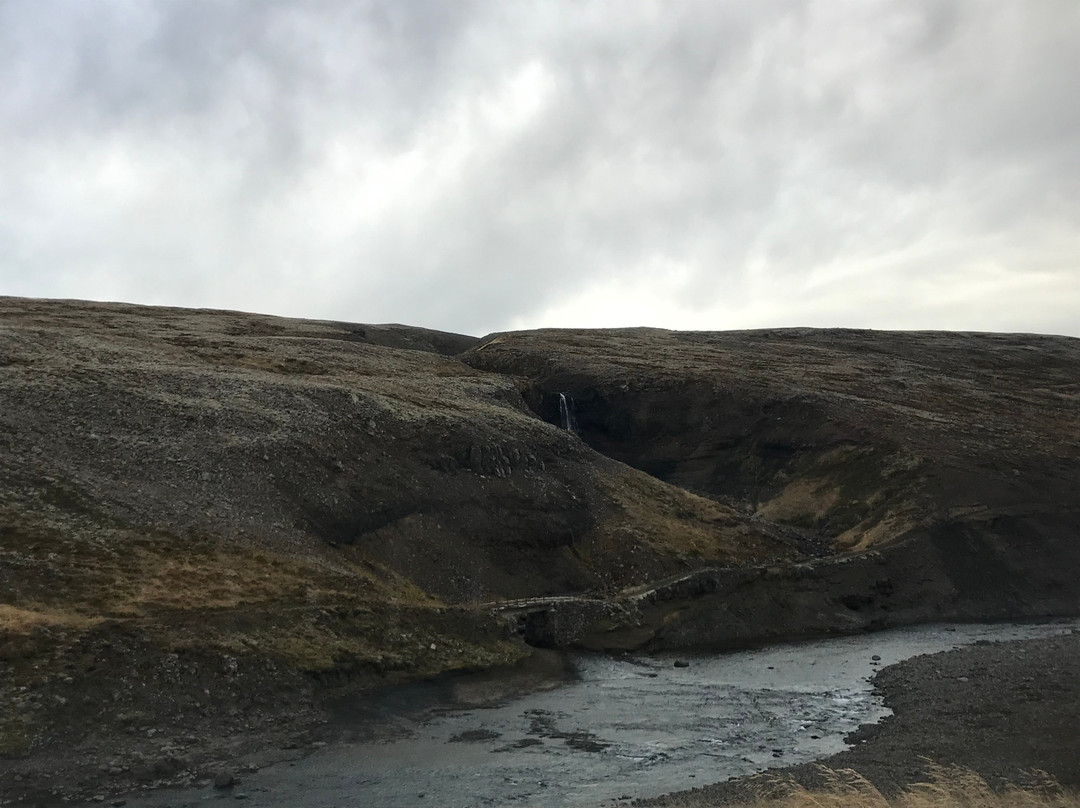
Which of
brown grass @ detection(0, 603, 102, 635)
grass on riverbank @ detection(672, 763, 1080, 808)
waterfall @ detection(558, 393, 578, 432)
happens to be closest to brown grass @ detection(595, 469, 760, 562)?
waterfall @ detection(558, 393, 578, 432)

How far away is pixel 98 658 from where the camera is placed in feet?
98.9

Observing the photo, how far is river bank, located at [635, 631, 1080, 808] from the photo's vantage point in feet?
77.0

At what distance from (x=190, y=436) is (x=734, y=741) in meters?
30.1

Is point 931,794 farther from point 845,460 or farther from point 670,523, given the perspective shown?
point 845,460


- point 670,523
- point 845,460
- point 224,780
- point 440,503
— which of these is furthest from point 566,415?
point 224,780

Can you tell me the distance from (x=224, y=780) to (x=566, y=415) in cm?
5402

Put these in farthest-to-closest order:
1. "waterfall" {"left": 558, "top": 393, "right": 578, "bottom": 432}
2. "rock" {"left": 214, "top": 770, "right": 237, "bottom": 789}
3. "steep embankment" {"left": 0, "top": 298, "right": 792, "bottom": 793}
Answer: "waterfall" {"left": 558, "top": 393, "right": 578, "bottom": 432}
"steep embankment" {"left": 0, "top": 298, "right": 792, "bottom": 793}
"rock" {"left": 214, "top": 770, "right": 237, "bottom": 789}

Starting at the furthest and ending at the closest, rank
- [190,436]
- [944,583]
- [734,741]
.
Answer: [944,583], [190,436], [734,741]

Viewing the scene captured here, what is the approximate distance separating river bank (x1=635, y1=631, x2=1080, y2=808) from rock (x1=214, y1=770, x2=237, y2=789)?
10416mm

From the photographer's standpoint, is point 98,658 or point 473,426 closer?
point 98,658

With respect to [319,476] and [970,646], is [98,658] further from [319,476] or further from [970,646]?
[970,646]

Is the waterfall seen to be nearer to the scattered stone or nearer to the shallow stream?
the shallow stream

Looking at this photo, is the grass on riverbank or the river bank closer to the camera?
the grass on riverbank

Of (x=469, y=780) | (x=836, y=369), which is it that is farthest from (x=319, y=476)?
(x=836, y=369)
